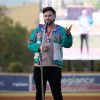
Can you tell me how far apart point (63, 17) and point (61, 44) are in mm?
6921

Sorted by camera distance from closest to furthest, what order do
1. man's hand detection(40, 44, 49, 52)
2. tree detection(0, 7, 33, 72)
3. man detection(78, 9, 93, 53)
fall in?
1. man's hand detection(40, 44, 49, 52)
2. man detection(78, 9, 93, 53)
3. tree detection(0, 7, 33, 72)

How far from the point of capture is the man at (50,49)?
6.49 metres

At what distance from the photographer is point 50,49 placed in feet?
21.5

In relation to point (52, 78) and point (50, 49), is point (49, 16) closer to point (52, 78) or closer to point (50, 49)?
point (50, 49)

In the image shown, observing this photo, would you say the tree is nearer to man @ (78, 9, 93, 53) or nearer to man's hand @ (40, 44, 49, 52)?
man @ (78, 9, 93, 53)

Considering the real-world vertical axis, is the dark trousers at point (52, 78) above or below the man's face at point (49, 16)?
below

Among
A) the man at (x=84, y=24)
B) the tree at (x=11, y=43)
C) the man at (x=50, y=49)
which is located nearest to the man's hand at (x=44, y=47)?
the man at (x=50, y=49)

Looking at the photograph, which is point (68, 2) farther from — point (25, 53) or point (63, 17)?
point (25, 53)

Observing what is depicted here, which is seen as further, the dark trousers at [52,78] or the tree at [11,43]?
the tree at [11,43]

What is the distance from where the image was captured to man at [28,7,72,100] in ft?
21.3

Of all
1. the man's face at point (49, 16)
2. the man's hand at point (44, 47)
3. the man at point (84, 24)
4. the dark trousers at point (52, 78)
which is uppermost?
the man at point (84, 24)

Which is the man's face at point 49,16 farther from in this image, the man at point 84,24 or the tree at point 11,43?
the tree at point 11,43

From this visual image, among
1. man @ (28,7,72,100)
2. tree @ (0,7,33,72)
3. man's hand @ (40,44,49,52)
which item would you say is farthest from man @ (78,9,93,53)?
tree @ (0,7,33,72)

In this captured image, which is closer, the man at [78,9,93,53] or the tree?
the man at [78,9,93,53]
